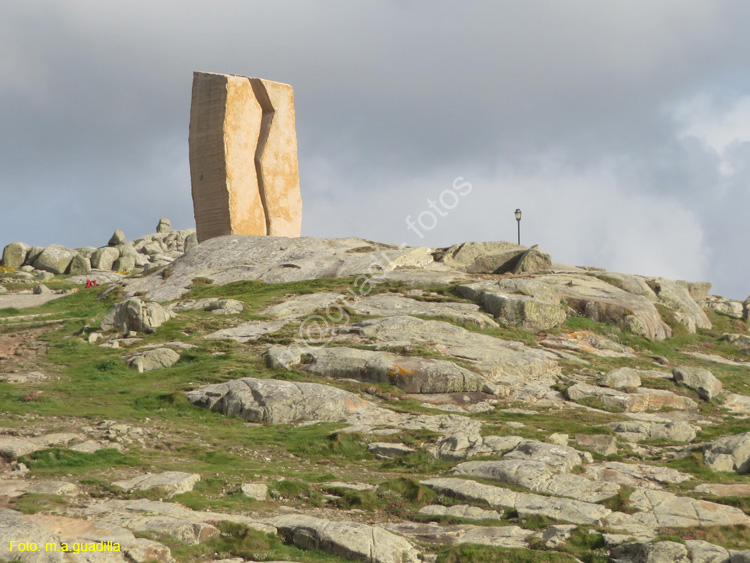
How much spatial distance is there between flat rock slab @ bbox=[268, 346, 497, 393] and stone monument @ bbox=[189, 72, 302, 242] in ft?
66.0

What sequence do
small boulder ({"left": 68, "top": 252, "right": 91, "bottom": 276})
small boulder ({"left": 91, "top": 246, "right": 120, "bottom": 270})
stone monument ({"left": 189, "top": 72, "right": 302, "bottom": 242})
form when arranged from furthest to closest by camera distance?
small boulder ({"left": 91, "top": 246, "right": 120, "bottom": 270})
small boulder ({"left": 68, "top": 252, "right": 91, "bottom": 276})
stone monument ({"left": 189, "top": 72, "right": 302, "bottom": 242})

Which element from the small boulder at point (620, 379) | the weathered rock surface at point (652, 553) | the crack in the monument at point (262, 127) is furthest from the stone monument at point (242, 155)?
the weathered rock surface at point (652, 553)

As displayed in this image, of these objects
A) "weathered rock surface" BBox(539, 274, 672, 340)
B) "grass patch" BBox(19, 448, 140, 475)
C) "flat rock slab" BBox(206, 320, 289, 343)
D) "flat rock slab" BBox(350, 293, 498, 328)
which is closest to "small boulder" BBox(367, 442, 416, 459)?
"grass patch" BBox(19, 448, 140, 475)

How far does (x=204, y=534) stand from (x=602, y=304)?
80.8 feet

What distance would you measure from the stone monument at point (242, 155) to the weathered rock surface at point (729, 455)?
30.2m

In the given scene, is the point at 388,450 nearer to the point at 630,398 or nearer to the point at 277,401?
the point at 277,401

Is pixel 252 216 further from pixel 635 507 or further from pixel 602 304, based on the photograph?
pixel 635 507

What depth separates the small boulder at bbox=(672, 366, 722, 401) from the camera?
25891mm

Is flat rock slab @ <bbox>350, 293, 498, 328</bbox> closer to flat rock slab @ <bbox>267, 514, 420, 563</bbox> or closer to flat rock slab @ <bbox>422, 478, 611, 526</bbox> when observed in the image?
flat rock slab @ <bbox>422, 478, 611, 526</bbox>

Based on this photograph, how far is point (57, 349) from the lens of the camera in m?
27.5

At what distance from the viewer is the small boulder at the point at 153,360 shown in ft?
81.9

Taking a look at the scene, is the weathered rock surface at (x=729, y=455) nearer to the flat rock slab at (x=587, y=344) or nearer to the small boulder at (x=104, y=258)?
the flat rock slab at (x=587, y=344)

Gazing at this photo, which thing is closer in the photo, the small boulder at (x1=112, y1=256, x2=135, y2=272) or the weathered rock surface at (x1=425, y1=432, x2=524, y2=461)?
the weathered rock surface at (x1=425, y1=432, x2=524, y2=461)

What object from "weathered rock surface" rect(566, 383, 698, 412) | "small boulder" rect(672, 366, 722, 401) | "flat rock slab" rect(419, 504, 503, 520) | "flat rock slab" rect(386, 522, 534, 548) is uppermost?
"small boulder" rect(672, 366, 722, 401)
